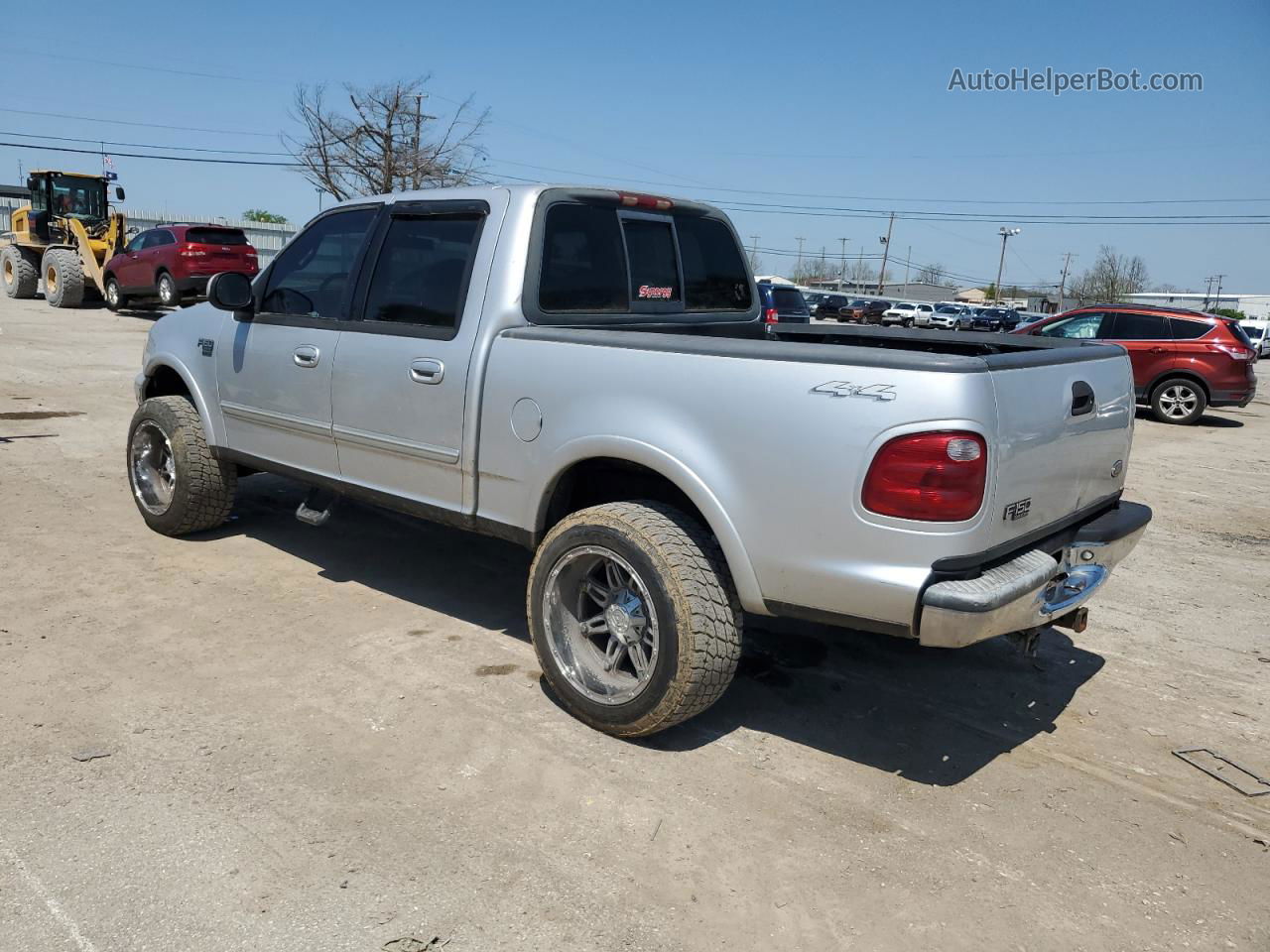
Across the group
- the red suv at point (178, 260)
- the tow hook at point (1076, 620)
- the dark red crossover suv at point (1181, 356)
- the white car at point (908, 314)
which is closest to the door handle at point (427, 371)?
the tow hook at point (1076, 620)

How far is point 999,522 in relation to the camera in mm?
3066

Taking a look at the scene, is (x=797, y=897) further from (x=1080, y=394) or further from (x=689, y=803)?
(x=1080, y=394)

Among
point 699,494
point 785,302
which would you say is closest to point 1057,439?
point 699,494

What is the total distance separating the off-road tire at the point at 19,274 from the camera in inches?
931

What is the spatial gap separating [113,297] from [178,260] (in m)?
3.02

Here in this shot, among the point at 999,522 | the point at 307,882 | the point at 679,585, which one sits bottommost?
the point at 307,882

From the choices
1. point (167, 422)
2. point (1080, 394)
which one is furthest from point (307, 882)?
point (167, 422)

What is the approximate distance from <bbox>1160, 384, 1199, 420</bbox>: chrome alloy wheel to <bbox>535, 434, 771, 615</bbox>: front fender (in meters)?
13.5

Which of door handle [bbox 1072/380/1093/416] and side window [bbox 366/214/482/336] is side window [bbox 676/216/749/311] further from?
door handle [bbox 1072/380/1093/416]

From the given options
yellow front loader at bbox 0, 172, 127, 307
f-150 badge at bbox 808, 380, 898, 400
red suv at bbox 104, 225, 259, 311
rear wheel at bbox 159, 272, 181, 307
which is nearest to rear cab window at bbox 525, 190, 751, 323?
f-150 badge at bbox 808, 380, 898, 400

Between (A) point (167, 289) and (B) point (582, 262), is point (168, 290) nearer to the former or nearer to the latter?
(A) point (167, 289)

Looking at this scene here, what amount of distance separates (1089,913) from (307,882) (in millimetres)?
2202

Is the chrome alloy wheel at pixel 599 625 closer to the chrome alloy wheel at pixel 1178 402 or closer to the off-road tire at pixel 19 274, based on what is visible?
the chrome alloy wheel at pixel 1178 402

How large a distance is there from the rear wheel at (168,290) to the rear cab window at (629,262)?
17674 millimetres
